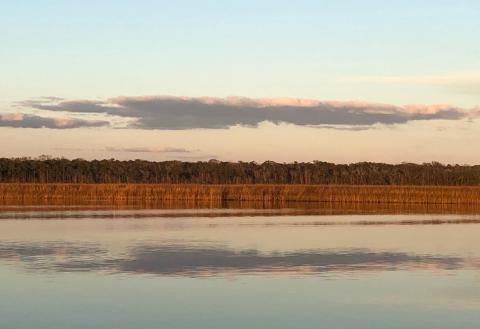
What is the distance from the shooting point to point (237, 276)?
19.8 meters

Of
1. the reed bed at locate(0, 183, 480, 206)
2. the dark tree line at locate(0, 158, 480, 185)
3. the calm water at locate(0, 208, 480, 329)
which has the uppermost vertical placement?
the dark tree line at locate(0, 158, 480, 185)

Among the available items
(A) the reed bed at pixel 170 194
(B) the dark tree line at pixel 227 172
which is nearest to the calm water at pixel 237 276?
(A) the reed bed at pixel 170 194

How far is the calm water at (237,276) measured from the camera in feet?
49.7

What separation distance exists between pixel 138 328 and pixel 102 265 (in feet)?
25.0

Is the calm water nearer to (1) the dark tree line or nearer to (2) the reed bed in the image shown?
(2) the reed bed

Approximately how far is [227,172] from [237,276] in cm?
7412

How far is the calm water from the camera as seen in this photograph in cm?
1514

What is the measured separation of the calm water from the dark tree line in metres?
54.9

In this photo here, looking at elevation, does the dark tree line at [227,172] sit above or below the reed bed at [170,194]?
above

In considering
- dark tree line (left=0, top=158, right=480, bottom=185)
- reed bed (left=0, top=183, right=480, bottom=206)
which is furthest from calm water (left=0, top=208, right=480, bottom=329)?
dark tree line (left=0, top=158, right=480, bottom=185)

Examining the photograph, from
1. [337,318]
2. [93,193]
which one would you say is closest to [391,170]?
[93,193]

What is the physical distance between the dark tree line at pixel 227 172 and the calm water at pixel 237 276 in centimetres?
5488

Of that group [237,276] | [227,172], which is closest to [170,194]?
[227,172]

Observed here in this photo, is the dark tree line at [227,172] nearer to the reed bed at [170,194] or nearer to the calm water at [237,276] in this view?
the reed bed at [170,194]
